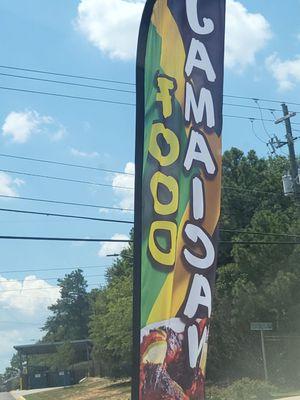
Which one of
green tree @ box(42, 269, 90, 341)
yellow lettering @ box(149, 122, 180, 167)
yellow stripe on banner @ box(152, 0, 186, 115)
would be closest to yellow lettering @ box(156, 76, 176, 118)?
yellow stripe on banner @ box(152, 0, 186, 115)

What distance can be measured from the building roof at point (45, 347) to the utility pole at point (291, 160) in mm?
54984

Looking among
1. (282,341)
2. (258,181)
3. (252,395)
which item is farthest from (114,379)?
(252,395)

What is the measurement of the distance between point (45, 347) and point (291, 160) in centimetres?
6264

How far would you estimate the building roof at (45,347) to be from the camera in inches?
3201

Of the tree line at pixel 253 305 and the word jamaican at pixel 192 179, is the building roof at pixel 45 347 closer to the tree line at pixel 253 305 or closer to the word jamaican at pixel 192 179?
the tree line at pixel 253 305

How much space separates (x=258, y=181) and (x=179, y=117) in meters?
43.3

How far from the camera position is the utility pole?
29.6 meters

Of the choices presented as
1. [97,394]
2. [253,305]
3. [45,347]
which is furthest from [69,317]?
[253,305]

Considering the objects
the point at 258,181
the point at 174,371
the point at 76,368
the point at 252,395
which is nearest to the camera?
the point at 174,371

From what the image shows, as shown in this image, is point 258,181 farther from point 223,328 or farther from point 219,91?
point 219,91

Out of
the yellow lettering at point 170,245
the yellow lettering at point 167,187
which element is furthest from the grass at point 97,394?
the yellow lettering at point 167,187

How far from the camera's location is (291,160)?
3044 centimetres

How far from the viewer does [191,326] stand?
877 centimetres

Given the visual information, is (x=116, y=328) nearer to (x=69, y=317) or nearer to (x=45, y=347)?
(x=45, y=347)
